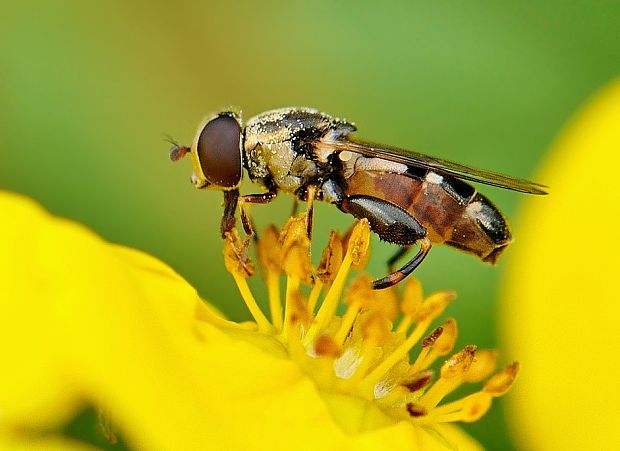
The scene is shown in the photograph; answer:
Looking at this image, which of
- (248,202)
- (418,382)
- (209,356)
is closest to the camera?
(209,356)

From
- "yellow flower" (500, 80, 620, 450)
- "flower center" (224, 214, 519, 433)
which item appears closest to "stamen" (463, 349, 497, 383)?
"flower center" (224, 214, 519, 433)

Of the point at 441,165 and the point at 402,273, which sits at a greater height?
the point at 441,165

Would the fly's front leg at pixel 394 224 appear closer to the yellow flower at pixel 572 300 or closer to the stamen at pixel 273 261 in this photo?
the stamen at pixel 273 261

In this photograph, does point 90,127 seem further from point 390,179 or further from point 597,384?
point 597,384

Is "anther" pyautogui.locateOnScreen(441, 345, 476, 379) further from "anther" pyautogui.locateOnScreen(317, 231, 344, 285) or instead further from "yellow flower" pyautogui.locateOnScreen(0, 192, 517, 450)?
"anther" pyautogui.locateOnScreen(317, 231, 344, 285)

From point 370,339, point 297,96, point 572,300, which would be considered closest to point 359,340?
point 370,339

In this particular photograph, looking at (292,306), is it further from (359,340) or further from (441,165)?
(441,165)

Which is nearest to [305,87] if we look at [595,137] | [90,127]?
[90,127]

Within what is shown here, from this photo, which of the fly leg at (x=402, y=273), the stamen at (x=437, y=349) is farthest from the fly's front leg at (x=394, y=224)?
the stamen at (x=437, y=349)
